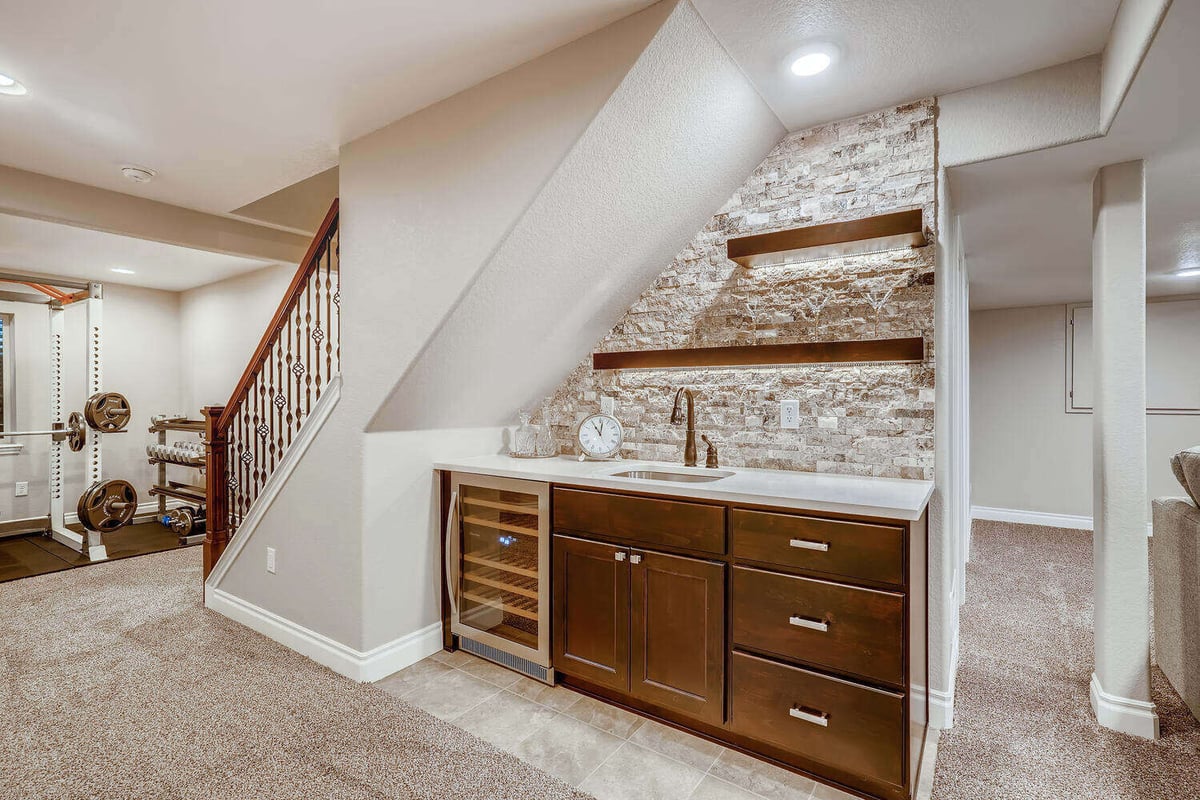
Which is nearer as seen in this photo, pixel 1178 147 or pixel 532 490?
pixel 1178 147

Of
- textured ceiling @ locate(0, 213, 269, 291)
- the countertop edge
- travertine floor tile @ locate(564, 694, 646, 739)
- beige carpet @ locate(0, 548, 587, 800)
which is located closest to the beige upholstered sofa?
the countertop edge

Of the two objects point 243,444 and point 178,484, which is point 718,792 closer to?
point 243,444

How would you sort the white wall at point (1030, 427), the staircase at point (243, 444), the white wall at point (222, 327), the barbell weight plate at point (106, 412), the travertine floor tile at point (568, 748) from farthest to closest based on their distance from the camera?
the white wall at point (1030, 427), the white wall at point (222, 327), the barbell weight plate at point (106, 412), the staircase at point (243, 444), the travertine floor tile at point (568, 748)

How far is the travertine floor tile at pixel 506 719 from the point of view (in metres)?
2.08

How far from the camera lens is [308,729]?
6.99 feet

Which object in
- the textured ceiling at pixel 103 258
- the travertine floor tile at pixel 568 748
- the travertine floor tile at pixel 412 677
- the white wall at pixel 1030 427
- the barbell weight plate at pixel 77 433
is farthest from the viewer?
the white wall at pixel 1030 427

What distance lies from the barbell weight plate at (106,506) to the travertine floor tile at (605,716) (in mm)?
4059

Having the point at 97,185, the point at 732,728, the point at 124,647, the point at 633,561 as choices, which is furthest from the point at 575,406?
the point at 97,185

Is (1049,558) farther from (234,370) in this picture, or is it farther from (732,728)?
(234,370)

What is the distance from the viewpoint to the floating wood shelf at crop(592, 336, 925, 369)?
221cm

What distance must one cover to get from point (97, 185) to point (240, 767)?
3.08 metres

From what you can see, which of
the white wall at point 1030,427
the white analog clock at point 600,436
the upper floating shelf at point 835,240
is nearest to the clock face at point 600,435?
the white analog clock at point 600,436

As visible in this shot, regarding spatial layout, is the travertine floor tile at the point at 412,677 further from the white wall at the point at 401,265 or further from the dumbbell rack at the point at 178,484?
the dumbbell rack at the point at 178,484

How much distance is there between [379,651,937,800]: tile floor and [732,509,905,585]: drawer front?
683mm
